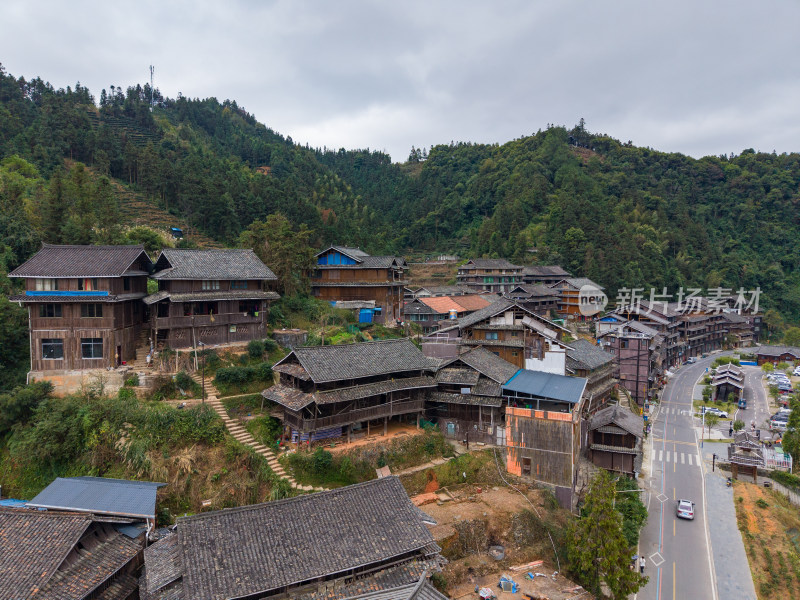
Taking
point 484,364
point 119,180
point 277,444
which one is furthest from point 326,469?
point 119,180

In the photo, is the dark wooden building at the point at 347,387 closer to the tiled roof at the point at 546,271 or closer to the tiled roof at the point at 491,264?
the tiled roof at the point at 491,264

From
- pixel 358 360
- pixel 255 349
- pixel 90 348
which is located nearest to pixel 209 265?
pixel 255 349

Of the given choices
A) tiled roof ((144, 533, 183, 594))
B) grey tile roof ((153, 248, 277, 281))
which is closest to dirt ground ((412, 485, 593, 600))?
tiled roof ((144, 533, 183, 594))

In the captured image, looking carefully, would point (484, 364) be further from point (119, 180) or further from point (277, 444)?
point (119, 180)

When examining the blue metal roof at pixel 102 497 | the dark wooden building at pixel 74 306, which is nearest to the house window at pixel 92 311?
the dark wooden building at pixel 74 306

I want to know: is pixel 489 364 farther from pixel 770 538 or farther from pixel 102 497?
pixel 102 497

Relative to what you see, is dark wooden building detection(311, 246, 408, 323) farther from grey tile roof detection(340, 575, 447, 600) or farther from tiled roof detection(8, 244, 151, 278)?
grey tile roof detection(340, 575, 447, 600)

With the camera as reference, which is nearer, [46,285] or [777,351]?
[46,285]
